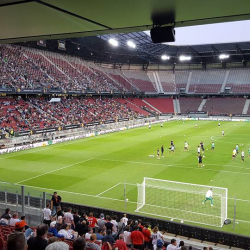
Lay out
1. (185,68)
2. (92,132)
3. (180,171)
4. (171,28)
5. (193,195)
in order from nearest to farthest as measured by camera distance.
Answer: (171,28), (193,195), (180,171), (92,132), (185,68)

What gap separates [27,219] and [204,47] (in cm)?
7857

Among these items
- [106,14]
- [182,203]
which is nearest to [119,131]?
[182,203]

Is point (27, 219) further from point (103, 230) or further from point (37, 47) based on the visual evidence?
point (37, 47)

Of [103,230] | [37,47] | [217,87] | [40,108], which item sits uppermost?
[37,47]

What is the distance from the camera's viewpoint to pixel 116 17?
5.36 m

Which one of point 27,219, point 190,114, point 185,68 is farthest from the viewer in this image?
point 185,68

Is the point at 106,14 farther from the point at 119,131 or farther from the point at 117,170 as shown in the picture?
the point at 119,131

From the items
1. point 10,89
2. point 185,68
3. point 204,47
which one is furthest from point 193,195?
point 185,68

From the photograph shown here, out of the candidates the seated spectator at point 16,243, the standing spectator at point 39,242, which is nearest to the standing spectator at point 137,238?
the standing spectator at point 39,242

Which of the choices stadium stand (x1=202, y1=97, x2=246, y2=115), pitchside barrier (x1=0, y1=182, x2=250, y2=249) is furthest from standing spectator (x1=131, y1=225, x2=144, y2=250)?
stadium stand (x1=202, y1=97, x2=246, y2=115)

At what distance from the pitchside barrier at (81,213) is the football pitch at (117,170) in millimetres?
795

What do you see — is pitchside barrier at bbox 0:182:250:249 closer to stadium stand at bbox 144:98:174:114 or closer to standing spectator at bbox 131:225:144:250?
standing spectator at bbox 131:225:144:250

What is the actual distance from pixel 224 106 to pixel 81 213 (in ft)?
265

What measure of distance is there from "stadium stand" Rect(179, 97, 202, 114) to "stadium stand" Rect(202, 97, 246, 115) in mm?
2993
